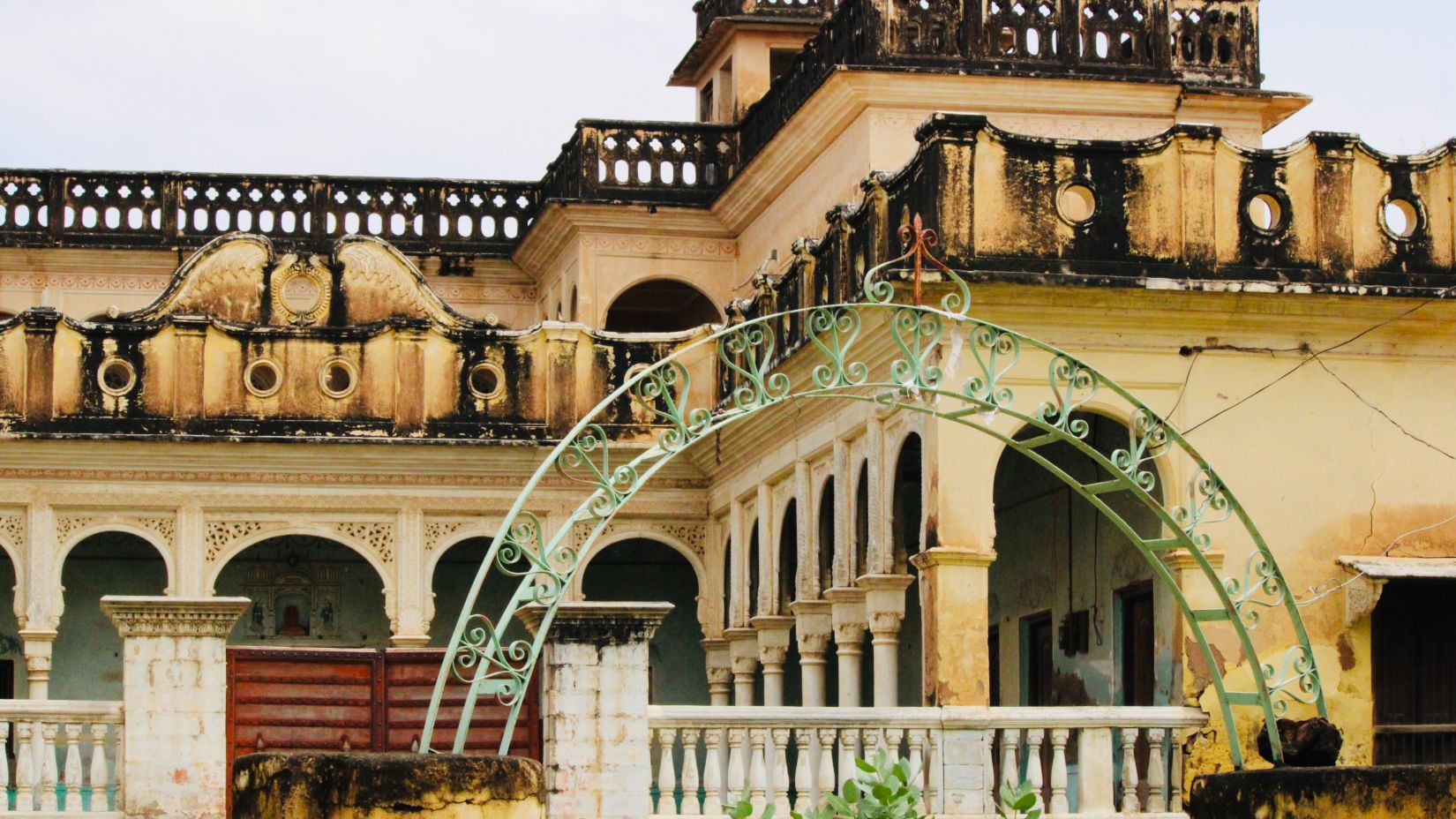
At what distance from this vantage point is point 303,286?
25.2 meters

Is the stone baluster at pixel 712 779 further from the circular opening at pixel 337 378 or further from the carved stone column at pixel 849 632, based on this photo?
the circular opening at pixel 337 378

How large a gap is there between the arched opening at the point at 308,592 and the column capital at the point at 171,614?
11279 millimetres

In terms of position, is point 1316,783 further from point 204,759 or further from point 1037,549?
point 1037,549

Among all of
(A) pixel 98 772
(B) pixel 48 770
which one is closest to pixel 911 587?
(A) pixel 98 772

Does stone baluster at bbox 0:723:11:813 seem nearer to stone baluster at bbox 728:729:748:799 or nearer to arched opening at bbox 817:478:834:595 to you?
stone baluster at bbox 728:729:748:799

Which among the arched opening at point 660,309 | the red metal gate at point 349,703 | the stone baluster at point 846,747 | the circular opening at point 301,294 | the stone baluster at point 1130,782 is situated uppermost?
the arched opening at point 660,309

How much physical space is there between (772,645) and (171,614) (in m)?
8.45

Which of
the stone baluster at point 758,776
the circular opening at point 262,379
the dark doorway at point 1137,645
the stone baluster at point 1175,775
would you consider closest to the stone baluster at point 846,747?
the stone baluster at point 758,776

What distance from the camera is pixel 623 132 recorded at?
28250mm

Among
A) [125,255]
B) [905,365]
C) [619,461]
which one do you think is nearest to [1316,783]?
[905,365]

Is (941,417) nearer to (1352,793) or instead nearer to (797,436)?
(1352,793)

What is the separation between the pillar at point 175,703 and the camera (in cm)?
1498

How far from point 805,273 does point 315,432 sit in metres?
5.43

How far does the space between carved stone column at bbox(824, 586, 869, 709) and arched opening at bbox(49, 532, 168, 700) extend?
8371 mm
